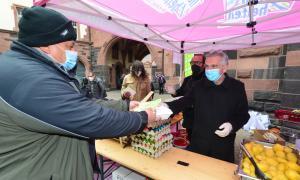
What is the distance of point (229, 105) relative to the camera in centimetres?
208

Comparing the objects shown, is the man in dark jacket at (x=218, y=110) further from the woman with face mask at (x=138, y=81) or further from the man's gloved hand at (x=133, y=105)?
the woman with face mask at (x=138, y=81)

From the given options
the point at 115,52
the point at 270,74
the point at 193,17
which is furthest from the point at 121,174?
the point at 115,52

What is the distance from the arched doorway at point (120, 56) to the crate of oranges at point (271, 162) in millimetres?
15598

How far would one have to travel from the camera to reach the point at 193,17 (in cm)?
225

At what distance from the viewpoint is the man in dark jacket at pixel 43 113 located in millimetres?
831

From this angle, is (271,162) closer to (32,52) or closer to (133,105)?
(133,105)

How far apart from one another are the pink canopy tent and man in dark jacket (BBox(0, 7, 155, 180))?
0.99 m

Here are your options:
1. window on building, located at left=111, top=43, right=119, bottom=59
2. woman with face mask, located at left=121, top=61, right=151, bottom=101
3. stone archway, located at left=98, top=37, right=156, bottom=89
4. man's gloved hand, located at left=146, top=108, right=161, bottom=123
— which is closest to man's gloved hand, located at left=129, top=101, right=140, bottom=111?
man's gloved hand, located at left=146, top=108, right=161, bottom=123

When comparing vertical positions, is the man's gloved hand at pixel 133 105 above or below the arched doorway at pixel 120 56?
below

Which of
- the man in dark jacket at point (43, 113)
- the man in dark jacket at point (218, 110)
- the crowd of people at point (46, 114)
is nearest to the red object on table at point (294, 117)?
the man in dark jacket at point (218, 110)

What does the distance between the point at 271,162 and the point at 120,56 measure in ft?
64.3

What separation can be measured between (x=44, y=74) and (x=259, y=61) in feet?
17.9

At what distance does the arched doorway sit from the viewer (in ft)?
59.7

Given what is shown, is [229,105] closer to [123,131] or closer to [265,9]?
[265,9]
